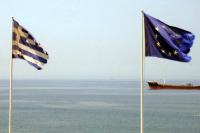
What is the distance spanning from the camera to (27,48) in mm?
20344

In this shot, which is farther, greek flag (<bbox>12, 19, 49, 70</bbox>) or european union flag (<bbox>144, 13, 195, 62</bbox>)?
greek flag (<bbox>12, 19, 49, 70</bbox>)

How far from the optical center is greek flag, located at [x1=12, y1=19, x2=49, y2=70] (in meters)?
20.2

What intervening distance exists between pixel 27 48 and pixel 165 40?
6.51 meters

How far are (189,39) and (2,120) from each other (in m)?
61.2

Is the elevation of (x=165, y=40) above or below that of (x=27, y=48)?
above

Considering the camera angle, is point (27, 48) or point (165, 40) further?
point (27, 48)

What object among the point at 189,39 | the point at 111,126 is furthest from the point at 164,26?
the point at 111,126

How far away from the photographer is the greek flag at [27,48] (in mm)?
20219

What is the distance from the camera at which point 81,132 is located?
61500mm

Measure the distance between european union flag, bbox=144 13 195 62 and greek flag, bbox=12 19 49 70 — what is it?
5.16m

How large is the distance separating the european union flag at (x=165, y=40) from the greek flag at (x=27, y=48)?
5.16 m

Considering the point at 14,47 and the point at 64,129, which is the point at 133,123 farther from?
the point at 14,47

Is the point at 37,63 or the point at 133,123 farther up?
the point at 37,63

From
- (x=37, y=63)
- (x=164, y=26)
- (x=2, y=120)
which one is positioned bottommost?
(x=2, y=120)
